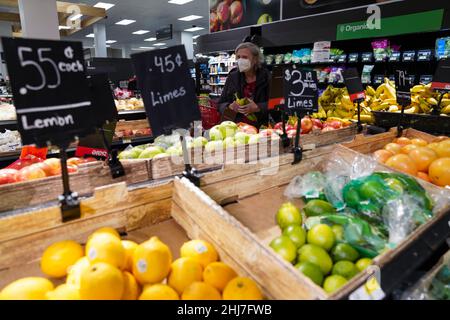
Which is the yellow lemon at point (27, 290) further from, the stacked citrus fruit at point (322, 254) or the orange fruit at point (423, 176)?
the orange fruit at point (423, 176)

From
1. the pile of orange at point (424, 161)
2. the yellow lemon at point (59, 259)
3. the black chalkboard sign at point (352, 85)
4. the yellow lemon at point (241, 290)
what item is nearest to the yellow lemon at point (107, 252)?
the yellow lemon at point (59, 259)

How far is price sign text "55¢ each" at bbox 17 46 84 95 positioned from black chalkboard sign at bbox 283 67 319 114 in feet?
3.60

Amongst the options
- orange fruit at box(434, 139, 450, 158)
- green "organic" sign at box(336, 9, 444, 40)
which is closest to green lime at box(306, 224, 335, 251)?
orange fruit at box(434, 139, 450, 158)

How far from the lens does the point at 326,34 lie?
5840mm

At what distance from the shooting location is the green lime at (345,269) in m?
0.96

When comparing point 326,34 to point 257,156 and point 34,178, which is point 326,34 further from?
point 34,178

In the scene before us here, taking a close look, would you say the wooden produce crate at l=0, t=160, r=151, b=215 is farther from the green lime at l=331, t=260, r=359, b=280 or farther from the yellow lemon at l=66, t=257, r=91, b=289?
the green lime at l=331, t=260, r=359, b=280

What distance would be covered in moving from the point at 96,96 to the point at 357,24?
5.22 metres

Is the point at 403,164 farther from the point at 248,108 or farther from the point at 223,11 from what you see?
the point at 223,11

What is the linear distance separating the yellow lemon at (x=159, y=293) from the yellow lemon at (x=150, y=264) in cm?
4

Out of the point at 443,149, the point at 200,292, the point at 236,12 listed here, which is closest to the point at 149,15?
the point at 236,12

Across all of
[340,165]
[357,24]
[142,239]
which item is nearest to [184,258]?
[142,239]

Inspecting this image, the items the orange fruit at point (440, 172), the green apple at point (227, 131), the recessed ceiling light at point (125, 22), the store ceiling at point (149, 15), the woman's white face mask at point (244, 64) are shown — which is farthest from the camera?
the recessed ceiling light at point (125, 22)
